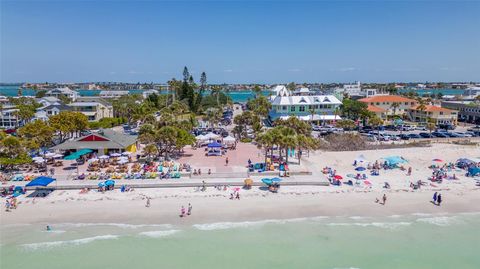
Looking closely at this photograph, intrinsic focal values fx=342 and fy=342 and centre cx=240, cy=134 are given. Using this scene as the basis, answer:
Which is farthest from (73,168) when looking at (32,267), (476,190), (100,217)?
(476,190)

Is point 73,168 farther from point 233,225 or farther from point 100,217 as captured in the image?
point 233,225

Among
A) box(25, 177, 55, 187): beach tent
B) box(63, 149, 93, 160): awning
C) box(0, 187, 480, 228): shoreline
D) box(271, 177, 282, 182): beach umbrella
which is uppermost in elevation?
box(63, 149, 93, 160): awning

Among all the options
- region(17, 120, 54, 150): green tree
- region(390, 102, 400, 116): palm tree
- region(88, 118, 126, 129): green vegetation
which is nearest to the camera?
region(17, 120, 54, 150): green tree

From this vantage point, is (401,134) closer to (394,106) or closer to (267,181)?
(394,106)

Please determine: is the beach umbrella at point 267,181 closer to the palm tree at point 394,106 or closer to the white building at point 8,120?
the palm tree at point 394,106

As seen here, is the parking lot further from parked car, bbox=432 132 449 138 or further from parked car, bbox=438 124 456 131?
parked car, bbox=438 124 456 131

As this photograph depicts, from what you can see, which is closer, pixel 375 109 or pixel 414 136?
pixel 414 136

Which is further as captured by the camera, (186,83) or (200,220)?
(186,83)

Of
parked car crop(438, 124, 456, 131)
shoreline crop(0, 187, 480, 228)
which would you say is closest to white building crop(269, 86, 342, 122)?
parked car crop(438, 124, 456, 131)

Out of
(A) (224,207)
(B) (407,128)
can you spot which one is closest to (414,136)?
(B) (407,128)
